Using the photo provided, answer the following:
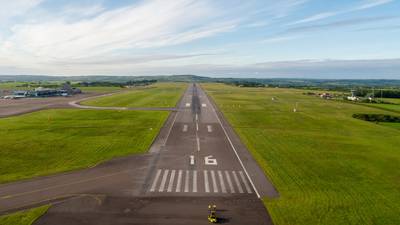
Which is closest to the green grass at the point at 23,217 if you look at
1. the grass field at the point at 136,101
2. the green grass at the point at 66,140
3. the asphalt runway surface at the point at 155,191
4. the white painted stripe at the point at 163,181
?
the asphalt runway surface at the point at 155,191

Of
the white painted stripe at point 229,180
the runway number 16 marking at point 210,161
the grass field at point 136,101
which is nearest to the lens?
the white painted stripe at point 229,180

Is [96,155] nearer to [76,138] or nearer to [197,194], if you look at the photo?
[76,138]

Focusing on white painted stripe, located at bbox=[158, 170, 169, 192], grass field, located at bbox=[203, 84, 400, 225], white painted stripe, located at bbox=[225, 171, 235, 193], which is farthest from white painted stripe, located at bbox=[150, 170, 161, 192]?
grass field, located at bbox=[203, 84, 400, 225]

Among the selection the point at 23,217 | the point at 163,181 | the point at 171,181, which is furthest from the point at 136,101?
the point at 23,217

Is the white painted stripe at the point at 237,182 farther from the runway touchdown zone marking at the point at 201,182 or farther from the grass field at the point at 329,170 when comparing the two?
the grass field at the point at 329,170

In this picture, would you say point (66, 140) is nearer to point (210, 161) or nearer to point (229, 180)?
point (210, 161)

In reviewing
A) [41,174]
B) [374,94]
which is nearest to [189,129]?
[41,174]

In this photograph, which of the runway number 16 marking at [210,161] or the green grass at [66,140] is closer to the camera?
the green grass at [66,140]
